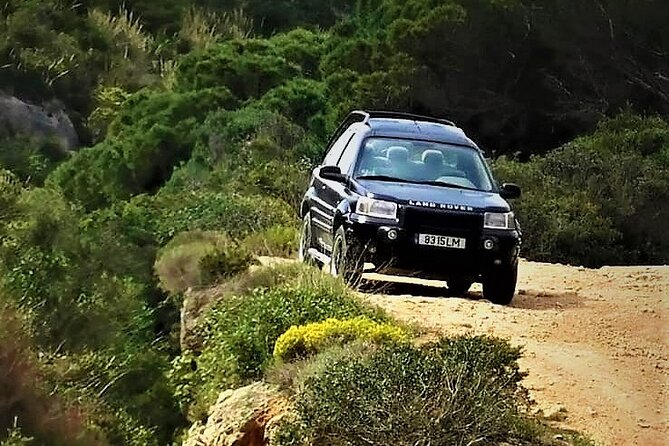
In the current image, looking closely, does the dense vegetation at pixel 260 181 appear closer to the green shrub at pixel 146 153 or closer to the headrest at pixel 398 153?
the green shrub at pixel 146 153

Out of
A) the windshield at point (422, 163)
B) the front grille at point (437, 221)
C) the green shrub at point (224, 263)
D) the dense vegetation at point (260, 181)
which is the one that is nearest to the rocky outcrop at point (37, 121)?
the dense vegetation at point (260, 181)

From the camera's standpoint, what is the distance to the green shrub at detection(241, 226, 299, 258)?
1625 centimetres

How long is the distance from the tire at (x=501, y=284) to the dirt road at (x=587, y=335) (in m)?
0.16

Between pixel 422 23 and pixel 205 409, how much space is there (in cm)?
1763

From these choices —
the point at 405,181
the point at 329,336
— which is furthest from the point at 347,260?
the point at 329,336

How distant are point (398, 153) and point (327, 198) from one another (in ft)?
2.94

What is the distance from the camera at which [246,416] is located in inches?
368

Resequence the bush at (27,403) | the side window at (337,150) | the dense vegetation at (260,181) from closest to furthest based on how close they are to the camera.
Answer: the side window at (337,150) → the bush at (27,403) → the dense vegetation at (260,181)

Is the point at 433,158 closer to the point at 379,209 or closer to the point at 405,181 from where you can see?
the point at 405,181

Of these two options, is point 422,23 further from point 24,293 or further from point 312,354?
point 312,354

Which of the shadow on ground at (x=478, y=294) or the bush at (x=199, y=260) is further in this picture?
the bush at (x=199, y=260)

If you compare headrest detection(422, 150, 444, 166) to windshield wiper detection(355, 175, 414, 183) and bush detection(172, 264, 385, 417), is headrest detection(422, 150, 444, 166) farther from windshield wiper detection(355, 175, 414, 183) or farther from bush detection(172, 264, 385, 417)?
bush detection(172, 264, 385, 417)

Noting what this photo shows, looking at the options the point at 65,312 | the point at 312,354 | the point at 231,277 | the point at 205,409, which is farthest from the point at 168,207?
the point at 312,354

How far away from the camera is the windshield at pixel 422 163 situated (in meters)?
12.7
